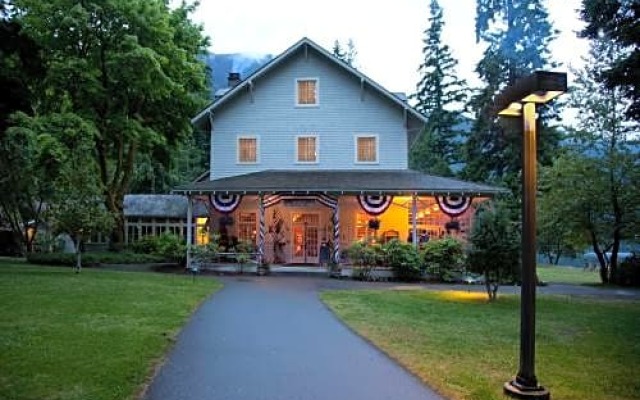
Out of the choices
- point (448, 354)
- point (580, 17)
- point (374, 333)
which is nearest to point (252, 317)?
point (374, 333)

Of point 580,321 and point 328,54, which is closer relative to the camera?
point 580,321

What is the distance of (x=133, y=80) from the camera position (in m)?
25.4

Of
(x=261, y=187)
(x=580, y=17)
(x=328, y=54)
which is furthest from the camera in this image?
(x=328, y=54)

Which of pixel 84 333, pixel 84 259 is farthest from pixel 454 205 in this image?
pixel 84 333

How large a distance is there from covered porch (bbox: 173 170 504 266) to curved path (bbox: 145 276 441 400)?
1046 cm

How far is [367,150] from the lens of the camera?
2562 centimetres

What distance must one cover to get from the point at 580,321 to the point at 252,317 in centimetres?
654

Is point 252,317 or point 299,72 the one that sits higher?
point 299,72

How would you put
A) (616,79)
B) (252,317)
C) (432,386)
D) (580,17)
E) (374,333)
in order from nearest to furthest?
(432,386), (374,333), (252,317), (616,79), (580,17)

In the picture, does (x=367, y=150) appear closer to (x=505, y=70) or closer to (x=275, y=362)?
(x=505, y=70)

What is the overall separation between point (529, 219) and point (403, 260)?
A: 594 inches

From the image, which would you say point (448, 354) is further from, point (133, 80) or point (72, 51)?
point (72, 51)

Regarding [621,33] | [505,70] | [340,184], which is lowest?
[340,184]

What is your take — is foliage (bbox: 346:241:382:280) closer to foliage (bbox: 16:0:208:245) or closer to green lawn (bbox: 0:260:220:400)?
green lawn (bbox: 0:260:220:400)
